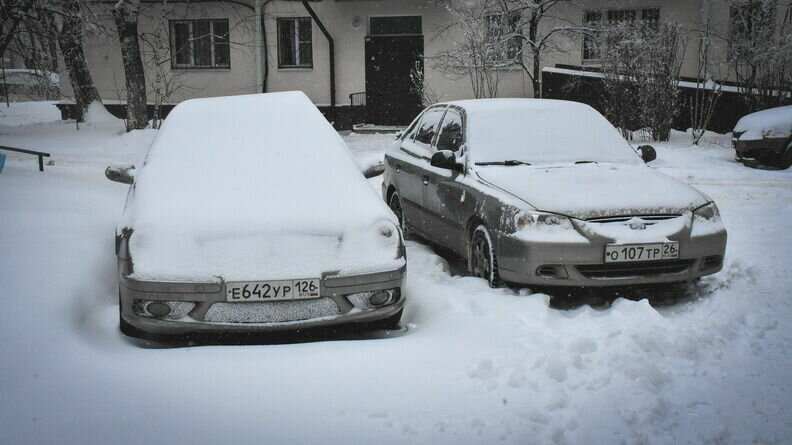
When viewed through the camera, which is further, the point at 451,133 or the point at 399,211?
the point at 399,211

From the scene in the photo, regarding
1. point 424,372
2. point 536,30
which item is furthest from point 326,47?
point 424,372

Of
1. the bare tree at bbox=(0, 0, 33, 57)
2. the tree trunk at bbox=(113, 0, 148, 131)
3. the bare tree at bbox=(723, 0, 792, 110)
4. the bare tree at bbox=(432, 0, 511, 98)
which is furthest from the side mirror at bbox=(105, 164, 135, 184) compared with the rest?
Result: the bare tree at bbox=(723, 0, 792, 110)

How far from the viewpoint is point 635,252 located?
15.1 feet

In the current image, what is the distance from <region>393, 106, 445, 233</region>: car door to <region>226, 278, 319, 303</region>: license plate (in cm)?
281

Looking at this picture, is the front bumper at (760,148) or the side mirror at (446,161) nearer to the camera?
the side mirror at (446,161)

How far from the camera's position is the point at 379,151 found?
14.7 metres

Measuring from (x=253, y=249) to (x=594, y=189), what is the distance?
2.53 meters

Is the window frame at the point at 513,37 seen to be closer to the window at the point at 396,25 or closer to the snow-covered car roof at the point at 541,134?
the window at the point at 396,25

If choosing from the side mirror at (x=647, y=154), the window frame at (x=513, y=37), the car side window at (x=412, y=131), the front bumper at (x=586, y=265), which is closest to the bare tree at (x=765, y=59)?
the window frame at (x=513, y=37)

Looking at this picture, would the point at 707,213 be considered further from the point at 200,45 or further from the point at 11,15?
the point at 200,45

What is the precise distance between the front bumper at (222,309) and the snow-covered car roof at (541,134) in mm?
2283

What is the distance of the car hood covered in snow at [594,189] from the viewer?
4.71m

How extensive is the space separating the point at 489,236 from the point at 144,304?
246 centimetres

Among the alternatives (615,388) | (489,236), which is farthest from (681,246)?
(615,388)
